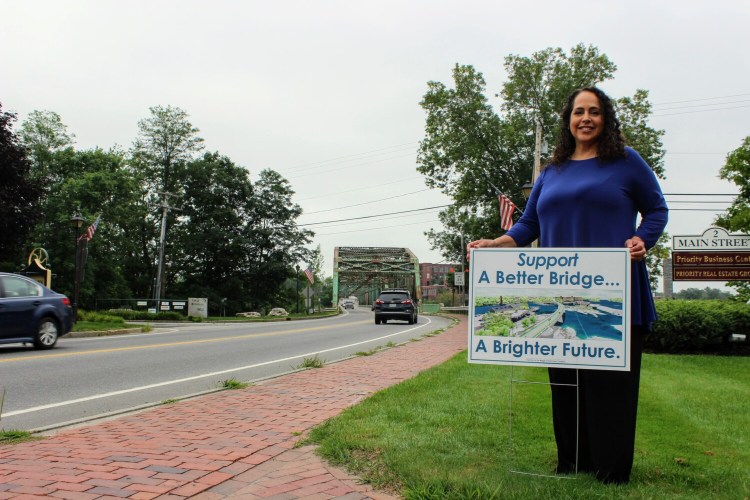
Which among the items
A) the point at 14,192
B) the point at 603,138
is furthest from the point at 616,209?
the point at 14,192

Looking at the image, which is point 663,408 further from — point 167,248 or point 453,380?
point 167,248

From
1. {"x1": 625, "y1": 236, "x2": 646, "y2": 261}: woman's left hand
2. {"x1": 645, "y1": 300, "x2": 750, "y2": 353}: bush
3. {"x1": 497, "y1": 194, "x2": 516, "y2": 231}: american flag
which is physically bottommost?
{"x1": 645, "y1": 300, "x2": 750, "y2": 353}: bush

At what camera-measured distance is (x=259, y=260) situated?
193 ft

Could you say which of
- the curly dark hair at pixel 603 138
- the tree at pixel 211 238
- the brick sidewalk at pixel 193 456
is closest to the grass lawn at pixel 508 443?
the brick sidewalk at pixel 193 456

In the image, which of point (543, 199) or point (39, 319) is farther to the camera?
point (39, 319)

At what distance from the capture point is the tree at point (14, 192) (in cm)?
2570

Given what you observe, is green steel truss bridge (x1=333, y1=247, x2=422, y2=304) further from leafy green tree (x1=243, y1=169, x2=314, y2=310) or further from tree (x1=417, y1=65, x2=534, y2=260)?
tree (x1=417, y1=65, x2=534, y2=260)

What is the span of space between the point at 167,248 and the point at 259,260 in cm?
855

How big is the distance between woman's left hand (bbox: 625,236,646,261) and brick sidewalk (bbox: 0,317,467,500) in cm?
179

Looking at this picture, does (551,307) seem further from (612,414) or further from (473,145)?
(473,145)

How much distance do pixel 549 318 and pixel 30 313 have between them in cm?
1139

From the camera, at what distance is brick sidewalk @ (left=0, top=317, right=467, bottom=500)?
330 cm

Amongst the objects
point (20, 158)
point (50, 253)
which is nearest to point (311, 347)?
point (20, 158)

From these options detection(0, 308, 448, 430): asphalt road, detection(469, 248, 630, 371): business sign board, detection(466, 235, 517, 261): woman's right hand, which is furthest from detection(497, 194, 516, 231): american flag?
detection(469, 248, 630, 371): business sign board
